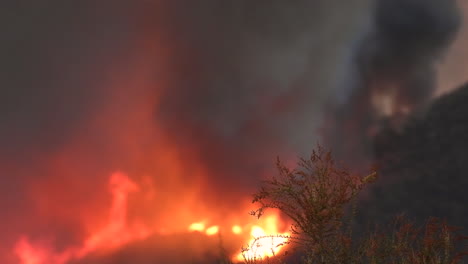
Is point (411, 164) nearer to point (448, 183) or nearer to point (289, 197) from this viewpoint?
point (448, 183)

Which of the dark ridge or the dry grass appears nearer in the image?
the dry grass

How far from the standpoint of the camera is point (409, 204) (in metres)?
178

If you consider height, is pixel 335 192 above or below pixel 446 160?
below

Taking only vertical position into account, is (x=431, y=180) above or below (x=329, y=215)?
above

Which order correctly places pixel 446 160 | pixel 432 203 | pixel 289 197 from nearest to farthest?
1. pixel 289 197
2. pixel 432 203
3. pixel 446 160

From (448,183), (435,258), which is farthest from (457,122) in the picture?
(435,258)

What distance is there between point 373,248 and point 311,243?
1732mm

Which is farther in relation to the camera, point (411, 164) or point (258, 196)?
point (411, 164)

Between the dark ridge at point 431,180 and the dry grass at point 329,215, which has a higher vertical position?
the dark ridge at point 431,180

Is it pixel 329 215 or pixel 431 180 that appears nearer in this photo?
pixel 329 215

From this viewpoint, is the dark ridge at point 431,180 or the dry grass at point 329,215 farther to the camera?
the dark ridge at point 431,180

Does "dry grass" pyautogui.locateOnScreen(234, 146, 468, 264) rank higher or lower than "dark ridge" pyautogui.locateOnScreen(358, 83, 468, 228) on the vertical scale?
lower

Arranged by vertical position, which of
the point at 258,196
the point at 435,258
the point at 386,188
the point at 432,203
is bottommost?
the point at 435,258

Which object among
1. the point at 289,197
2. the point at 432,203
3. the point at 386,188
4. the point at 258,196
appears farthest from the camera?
the point at 386,188
